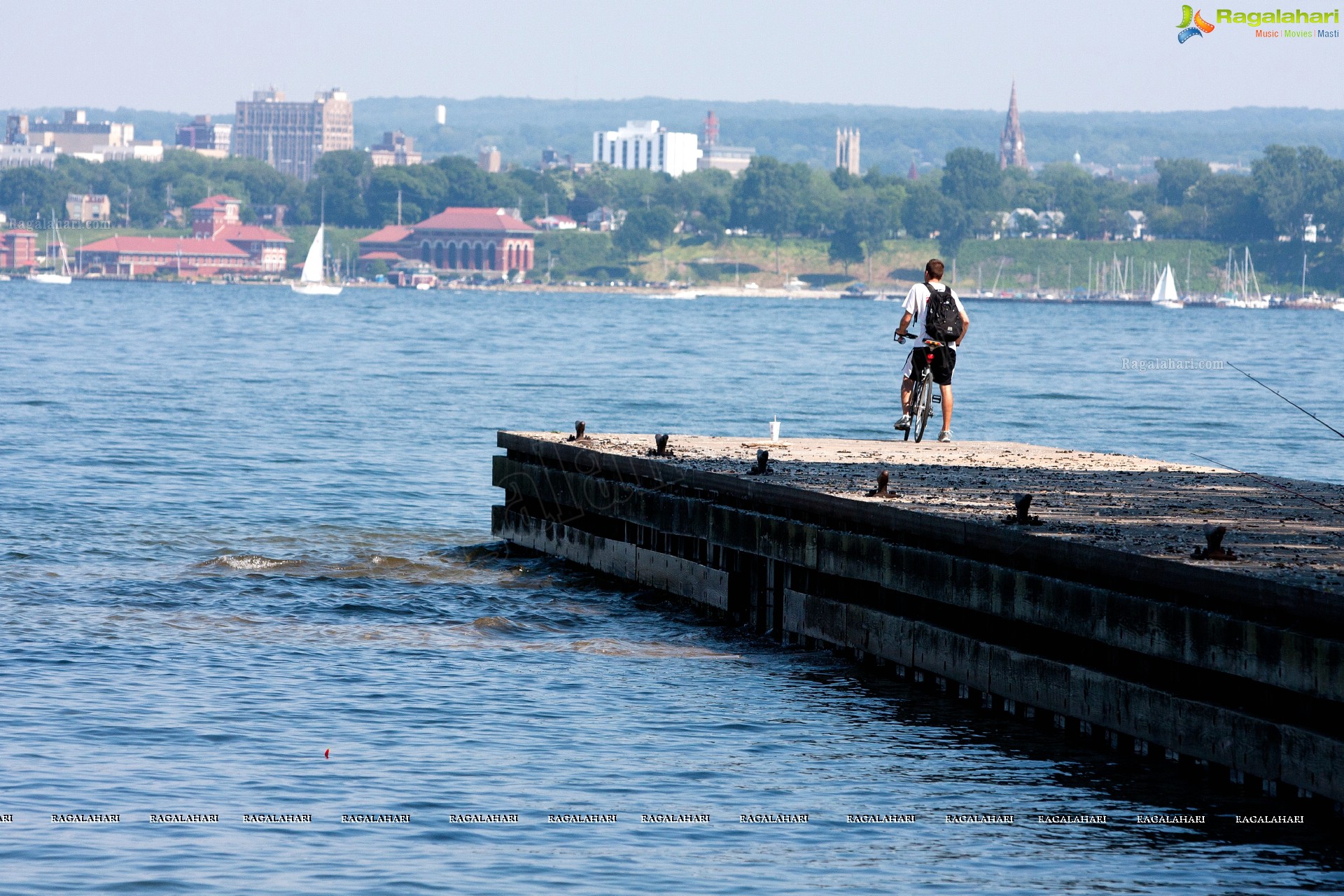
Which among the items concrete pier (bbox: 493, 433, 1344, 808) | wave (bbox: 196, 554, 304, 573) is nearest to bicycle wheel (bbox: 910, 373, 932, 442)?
concrete pier (bbox: 493, 433, 1344, 808)

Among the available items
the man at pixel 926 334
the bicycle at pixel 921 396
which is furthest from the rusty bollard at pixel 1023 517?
the man at pixel 926 334

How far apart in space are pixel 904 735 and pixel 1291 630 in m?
4.17

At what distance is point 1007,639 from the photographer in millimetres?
16453

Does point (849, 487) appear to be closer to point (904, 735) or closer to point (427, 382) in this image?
point (904, 735)

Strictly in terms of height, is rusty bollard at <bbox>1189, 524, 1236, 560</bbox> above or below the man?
below

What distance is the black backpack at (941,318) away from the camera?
23.7 meters

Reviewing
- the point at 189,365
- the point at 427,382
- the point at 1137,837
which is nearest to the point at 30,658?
the point at 1137,837

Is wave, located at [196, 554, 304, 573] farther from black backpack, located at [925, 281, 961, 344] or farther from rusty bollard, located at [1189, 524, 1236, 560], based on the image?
rusty bollard, located at [1189, 524, 1236, 560]

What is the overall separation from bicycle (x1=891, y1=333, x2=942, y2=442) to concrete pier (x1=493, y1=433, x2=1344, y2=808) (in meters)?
0.54

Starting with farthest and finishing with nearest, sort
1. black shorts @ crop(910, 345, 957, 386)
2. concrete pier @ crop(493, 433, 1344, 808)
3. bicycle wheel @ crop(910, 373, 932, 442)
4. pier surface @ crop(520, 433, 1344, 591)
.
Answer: bicycle wheel @ crop(910, 373, 932, 442), black shorts @ crop(910, 345, 957, 386), pier surface @ crop(520, 433, 1344, 591), concrete pier @ crop(493, 433, 1344, 808)

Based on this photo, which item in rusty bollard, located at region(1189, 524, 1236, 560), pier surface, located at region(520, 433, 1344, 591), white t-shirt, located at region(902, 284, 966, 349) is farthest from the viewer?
white t-shirt, located at region(902, 284, 966, 349)

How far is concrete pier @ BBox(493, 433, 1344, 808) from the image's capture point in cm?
1350

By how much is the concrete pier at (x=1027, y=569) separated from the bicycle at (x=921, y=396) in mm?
539

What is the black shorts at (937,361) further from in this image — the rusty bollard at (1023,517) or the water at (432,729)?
the rusty bollard at (1023,517)
